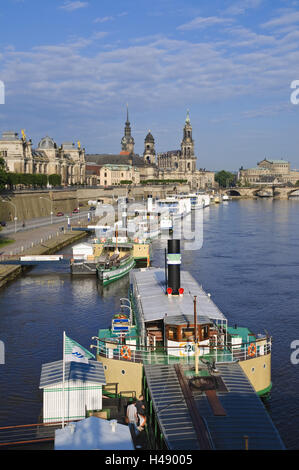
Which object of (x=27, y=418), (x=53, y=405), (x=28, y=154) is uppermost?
(x=28, y=154)

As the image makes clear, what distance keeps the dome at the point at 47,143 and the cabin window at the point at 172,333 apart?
401 ft

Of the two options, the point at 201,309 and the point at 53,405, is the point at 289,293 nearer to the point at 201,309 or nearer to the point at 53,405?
the point at 201,309

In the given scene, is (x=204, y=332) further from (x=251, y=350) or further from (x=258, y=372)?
(x=258, y=372)

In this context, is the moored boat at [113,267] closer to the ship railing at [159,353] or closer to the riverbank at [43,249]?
the riverbank at [43,249]

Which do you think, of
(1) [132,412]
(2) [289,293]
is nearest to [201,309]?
(1) [132,412]

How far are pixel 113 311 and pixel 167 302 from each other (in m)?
13.6

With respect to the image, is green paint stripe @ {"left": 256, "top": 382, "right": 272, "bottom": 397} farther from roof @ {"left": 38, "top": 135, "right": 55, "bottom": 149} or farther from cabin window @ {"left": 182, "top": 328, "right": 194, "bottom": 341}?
roof @ {"left": 38, "top": 135, "right": 55, "bottom": 149}

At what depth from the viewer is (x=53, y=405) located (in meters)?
16.9

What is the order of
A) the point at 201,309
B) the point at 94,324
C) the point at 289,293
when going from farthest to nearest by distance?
the point at 289,293
the point at 94,324
the point at 201,309

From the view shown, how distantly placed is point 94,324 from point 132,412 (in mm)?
15058

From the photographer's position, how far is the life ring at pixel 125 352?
19.0 meters

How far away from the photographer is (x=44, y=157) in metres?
130

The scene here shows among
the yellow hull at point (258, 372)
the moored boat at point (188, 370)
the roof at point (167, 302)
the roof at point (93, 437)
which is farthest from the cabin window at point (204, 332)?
the roof at point (93, 437)

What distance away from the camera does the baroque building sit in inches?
4346
